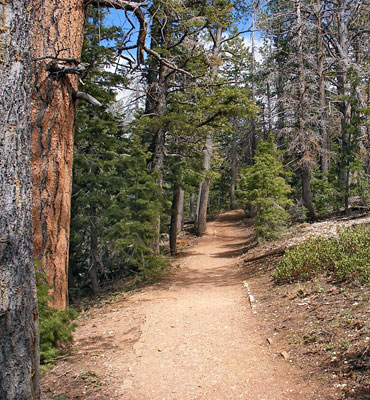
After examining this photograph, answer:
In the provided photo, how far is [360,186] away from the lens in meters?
12.5

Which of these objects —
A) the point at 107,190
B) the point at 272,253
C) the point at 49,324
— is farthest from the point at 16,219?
the point at 272,253

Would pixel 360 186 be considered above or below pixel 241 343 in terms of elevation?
above

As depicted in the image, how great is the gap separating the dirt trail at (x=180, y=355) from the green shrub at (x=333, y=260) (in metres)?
1.20

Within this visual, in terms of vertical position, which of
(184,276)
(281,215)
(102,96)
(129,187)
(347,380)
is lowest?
(184,276)

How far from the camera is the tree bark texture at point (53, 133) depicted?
4574mm

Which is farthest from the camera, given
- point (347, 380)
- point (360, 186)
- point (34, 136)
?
point (360, 186)

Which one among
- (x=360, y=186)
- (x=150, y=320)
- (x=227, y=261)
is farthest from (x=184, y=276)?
(x=360, y=186)

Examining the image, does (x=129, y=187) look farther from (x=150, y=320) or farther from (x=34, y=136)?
(x=34, y=136)

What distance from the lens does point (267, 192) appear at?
12.6m

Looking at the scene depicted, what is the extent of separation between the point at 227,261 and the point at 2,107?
11.5m

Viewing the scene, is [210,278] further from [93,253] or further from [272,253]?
[93,253]

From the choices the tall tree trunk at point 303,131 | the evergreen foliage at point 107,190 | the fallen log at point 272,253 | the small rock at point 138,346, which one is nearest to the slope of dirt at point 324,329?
the small rock at point 138,346

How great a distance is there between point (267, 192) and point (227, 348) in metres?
8.30

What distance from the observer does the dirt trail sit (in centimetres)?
382
